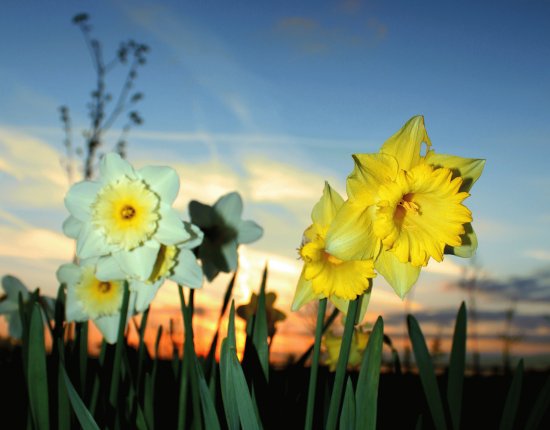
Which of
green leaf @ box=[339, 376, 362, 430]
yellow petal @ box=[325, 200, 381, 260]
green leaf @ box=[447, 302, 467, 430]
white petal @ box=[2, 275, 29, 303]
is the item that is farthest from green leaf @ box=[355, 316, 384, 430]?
white petal @ box=[2, 275, 29, 303]

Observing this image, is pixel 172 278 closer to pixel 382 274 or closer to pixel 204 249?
pixel 204 249

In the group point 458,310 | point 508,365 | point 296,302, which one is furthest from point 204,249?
point 508,365

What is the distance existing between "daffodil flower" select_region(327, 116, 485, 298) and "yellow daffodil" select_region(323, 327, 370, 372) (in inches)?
33.3

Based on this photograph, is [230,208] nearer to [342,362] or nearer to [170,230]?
[170,230]

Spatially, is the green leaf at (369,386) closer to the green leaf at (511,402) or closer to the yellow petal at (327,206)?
the yellow petal at (327,206)

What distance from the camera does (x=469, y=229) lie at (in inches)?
46.1

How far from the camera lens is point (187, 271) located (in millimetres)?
1535

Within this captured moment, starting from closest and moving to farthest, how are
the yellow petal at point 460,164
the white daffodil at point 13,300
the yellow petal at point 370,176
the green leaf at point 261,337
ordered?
the yellow petal at point 370,176, the yellow petal at point 460,164, the green leaf at point 261,337, the white daffodil at point 13,300

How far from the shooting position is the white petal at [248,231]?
178cm

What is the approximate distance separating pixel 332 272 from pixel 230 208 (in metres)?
0.67

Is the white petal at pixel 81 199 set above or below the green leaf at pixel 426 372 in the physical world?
above

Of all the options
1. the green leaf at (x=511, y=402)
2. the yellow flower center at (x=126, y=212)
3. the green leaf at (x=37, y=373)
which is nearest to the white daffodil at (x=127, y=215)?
the yellow flower center at (x=126, y=212)

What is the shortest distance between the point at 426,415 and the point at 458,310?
385mm

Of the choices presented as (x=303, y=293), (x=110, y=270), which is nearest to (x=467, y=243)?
(x=303, y=293)
